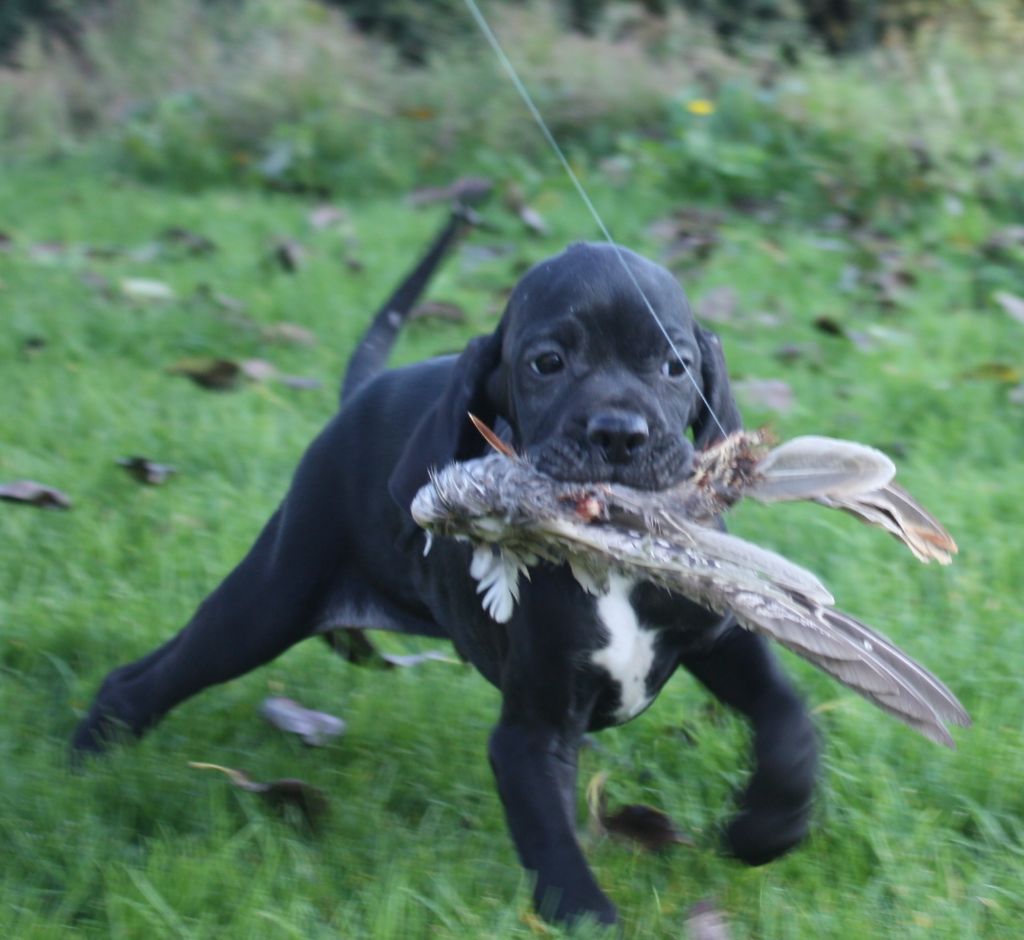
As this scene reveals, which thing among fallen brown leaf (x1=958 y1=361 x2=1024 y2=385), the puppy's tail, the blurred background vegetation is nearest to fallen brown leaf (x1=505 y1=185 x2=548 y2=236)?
the blurred background vegetation

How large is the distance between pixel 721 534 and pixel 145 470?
2.68 meters

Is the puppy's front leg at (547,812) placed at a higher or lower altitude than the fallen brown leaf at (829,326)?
higher

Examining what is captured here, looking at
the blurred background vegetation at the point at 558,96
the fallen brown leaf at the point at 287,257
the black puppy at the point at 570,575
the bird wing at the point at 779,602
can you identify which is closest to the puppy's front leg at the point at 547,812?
the black puppy at the point at 570,575

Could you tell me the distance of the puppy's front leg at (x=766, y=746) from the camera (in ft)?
9.35

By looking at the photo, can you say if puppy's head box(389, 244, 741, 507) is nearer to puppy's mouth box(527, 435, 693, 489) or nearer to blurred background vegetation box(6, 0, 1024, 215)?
puppy's mouth box(527, 435, 693, 489)

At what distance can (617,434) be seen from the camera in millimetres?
2652

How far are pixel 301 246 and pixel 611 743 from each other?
4.14 m

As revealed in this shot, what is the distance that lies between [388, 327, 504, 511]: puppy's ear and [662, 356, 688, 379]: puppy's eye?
377 millimetres

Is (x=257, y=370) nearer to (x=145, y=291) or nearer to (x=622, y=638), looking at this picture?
(x=145, y=291)

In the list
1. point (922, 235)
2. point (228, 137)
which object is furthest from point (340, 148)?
point (922, 235)

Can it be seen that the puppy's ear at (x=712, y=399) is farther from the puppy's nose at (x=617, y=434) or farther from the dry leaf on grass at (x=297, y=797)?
the dry leaf on grass at (x=297, y=797)

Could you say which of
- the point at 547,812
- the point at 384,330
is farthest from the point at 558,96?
the point at 547,812

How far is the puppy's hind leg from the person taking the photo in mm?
3520

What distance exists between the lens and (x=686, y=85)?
352 inches
